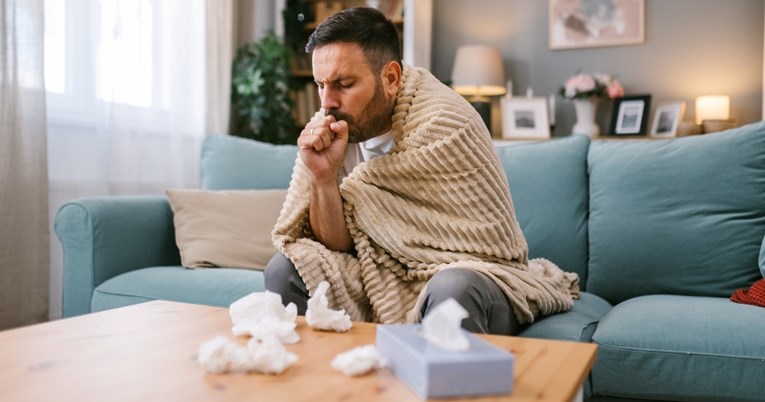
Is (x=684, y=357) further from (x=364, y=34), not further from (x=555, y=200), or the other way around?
(x=364, y=34)

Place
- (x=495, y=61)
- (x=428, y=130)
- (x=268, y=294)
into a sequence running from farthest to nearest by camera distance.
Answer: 1. (x=495, y=61)
2. (x=428, y=130)
3. (x=268, y=294)

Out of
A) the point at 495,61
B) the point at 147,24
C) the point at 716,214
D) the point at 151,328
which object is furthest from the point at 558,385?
the point at 495,61

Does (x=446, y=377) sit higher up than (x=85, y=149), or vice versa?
(x=85, y=149)

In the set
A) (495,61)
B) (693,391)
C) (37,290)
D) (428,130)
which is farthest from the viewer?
(495,61)

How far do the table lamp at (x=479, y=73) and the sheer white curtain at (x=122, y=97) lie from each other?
1535mm

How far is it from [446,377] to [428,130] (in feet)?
2.67

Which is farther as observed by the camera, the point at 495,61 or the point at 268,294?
the point at 495,61

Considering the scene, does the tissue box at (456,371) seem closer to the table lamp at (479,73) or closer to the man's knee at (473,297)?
the man's knee at (473,297)

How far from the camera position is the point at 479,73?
3.91 metres

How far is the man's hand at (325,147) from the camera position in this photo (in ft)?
4.68

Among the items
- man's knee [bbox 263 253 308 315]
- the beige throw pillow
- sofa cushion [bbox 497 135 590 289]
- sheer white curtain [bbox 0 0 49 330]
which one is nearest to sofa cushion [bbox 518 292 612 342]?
sofa cushion [bbox 497 135 590 289]

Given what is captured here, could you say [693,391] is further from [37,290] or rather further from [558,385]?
[37,290]

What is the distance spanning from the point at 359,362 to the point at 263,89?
9.75 ft

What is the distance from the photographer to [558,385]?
756 millimetres
